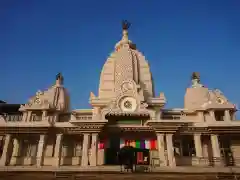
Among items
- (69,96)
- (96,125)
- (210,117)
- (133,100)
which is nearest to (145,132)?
(133,100)

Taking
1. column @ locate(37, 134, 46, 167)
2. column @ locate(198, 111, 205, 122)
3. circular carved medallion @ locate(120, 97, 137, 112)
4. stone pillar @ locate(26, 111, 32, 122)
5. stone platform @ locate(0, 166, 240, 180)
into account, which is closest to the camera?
stone platform @ locate(0, 166, 240, 180)

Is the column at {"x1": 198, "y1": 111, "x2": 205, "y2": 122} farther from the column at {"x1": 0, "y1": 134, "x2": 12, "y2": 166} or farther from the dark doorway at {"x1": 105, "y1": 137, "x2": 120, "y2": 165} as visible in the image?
the column at {"x1": 0, "y1": 134, "x2": 12, "y2": 166}

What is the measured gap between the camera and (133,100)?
26.9 meters

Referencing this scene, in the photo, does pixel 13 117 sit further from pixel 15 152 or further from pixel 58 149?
pixel 58 149

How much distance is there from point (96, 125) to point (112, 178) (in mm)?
8291

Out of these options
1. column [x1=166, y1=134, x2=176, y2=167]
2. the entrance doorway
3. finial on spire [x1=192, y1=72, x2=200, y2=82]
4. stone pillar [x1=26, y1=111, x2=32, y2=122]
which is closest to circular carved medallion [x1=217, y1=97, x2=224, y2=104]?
finial on spire [x1=192, y1=72, x2=200, y2=82]

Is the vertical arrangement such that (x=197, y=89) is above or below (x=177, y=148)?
above

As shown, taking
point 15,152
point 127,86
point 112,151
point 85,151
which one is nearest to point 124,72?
point 127,86

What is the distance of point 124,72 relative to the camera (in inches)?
1293

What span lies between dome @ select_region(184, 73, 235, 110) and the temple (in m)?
0.12

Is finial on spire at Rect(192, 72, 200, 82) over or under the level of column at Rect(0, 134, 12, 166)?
over

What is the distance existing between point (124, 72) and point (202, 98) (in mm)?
12186

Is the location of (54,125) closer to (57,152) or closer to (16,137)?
(57,152)

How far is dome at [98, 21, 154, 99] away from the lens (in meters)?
32.3
